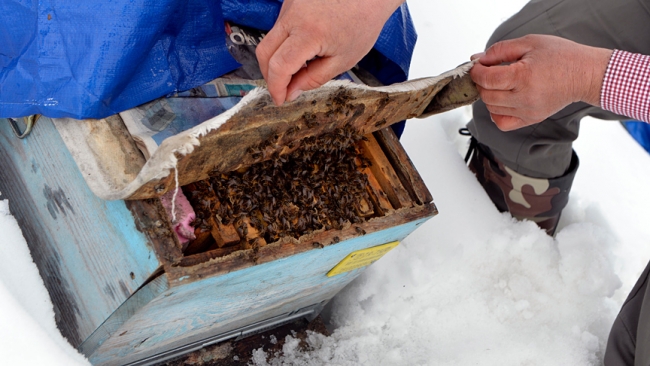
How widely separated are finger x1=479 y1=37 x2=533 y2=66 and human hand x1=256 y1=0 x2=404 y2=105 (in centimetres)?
61

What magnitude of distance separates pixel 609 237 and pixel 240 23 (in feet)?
6.96

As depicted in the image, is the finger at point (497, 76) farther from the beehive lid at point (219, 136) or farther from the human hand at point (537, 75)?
the beehive lid at point (219, 136)

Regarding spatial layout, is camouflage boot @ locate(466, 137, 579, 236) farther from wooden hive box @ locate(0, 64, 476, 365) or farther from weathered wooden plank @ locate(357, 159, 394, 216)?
weathered wooden plank @ locate(357, 159, 394, 216)

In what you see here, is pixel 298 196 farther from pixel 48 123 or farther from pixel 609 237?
pixel 609 237

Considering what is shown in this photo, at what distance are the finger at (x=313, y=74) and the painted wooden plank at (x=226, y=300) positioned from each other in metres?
0.49

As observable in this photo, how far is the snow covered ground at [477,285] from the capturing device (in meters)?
2.25

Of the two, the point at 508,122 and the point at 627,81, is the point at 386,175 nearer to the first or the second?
the point at 508,122

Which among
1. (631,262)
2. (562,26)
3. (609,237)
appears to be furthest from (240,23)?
(631,262)

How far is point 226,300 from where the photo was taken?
1634 mm

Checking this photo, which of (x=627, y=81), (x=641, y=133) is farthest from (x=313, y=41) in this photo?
(x=641, y=133)

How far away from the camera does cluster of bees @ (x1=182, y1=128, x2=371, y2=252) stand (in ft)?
4.80

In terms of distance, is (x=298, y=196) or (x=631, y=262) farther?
(x=631, y=262)

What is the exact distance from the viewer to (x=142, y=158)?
1.39 metres

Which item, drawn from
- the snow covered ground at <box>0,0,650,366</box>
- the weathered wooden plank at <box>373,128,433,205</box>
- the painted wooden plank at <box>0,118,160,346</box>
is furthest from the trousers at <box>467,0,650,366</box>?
the painted wooden plank at <box>0,118,160,346</box>
